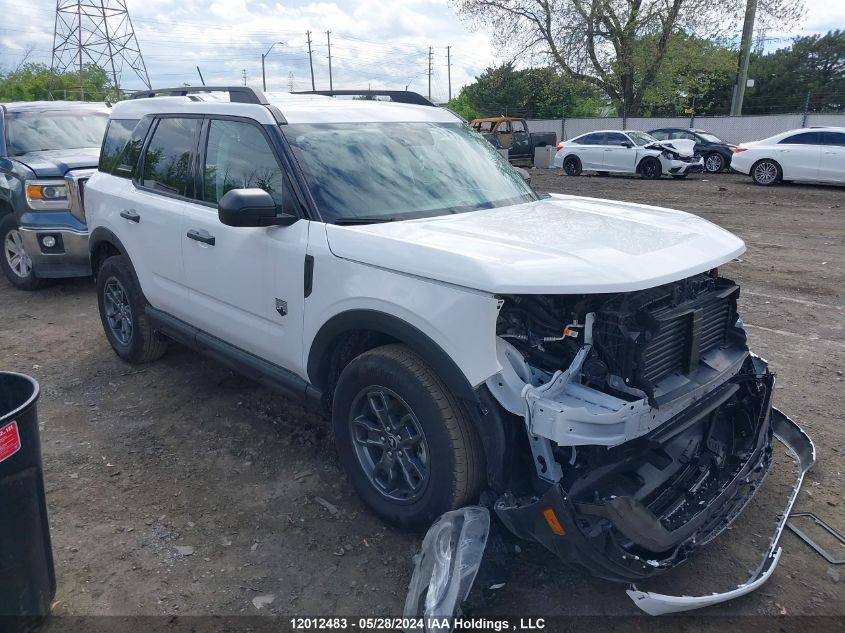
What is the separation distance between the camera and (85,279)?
8.21 meters

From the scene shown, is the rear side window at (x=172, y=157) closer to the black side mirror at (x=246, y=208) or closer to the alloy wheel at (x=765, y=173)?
the black side mirror at (x=246, y=208)

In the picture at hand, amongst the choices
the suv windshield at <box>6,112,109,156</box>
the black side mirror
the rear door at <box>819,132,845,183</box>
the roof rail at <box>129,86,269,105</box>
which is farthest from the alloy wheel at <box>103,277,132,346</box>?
the rear door at <box>819,132,845,183</box>

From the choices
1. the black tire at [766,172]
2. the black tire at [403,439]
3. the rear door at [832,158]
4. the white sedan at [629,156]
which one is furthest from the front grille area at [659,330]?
the white sedan at [629,156]

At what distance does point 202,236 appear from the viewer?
155 inches

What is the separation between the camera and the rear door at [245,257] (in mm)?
3414

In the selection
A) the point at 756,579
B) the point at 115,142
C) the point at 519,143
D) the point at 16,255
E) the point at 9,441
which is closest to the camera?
the point at 9,441

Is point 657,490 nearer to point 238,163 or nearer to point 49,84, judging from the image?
point 238,163

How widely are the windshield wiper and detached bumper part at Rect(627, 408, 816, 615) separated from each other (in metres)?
1.92

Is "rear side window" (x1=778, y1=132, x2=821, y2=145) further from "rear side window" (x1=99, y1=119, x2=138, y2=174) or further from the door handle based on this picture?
the door handle

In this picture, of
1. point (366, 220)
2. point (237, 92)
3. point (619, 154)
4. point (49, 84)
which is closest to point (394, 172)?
point (366, 220)

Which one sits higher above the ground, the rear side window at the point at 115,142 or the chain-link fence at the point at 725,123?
the rear side window at the point at 115,142

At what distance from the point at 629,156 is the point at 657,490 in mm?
19008

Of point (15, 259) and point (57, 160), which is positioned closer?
point (57, 160)

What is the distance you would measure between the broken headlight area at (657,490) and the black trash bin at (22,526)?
1.74 m
